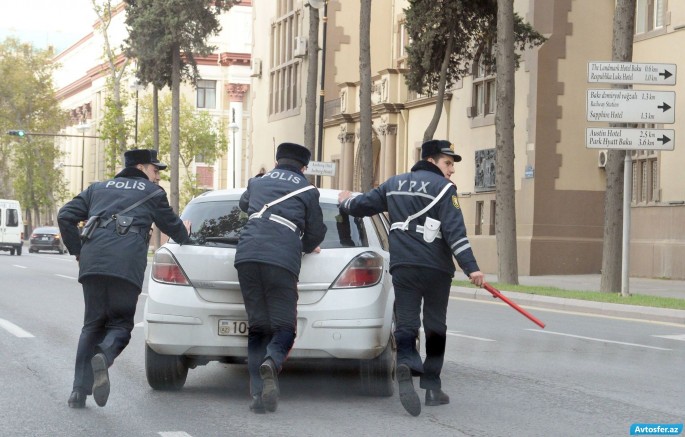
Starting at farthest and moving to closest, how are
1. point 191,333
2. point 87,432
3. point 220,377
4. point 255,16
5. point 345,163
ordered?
1. point 255,16
2. point 345,163
3. point 220,377
4. point 191,333
5. point 87,432

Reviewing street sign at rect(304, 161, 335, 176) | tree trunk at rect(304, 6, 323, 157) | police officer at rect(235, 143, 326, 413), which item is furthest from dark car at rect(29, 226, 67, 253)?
police officer at rect(235, 143, 326, 413)

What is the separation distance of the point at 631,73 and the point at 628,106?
57 centimetres

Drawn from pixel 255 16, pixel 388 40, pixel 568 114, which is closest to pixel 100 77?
pixel 255 16

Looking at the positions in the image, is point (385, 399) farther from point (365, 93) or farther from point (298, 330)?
point (365, 93)

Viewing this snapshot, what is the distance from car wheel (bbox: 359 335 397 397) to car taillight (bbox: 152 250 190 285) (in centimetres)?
144

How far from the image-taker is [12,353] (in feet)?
41.5

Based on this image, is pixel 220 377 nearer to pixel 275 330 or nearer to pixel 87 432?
pixel 275 330

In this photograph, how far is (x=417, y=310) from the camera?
8930 millimetres

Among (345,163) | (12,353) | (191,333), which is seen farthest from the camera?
(345,163)

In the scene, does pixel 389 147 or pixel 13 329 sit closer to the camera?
pixel 13 329

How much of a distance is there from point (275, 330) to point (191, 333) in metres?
0.76

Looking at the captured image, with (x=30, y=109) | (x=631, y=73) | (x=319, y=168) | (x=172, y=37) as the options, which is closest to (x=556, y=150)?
(x=319, y=168)

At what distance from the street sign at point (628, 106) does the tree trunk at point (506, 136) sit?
4.47m

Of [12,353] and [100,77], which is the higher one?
[100,77]
